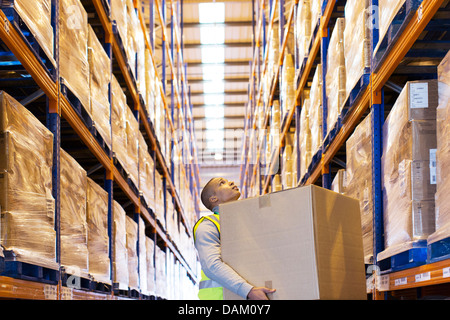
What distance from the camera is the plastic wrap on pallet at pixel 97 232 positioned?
4.61 metres

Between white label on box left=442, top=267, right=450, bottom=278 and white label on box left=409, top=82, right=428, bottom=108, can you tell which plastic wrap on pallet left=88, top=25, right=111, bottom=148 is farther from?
white label on box left=442, top=267, right=450, bottom=278

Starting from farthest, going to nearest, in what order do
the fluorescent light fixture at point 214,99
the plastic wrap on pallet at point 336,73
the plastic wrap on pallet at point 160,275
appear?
1. the fluorescent light fixture at point 214,99
2. the plastic wrap on pallet at point 160,275
3. the plastic wrap on pallet at point 336,73

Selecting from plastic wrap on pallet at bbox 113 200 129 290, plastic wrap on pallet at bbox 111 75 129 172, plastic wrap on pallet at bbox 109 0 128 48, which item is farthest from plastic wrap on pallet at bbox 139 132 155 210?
plastic wrap on pallet at bbox 109 0 128 48

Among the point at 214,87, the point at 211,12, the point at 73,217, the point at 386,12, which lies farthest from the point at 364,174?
the point at 214,87

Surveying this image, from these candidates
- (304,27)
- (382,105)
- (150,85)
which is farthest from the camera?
(150,85)

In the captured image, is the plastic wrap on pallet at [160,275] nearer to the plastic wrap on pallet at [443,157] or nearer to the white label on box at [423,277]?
the white label on box at [423,277]

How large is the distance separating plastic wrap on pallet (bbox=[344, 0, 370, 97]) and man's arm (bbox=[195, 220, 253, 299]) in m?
1.67

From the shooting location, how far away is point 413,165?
2781 millimetres

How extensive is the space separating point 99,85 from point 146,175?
2.83 metres

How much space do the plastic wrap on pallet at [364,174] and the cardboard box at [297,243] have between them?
39.2 inches

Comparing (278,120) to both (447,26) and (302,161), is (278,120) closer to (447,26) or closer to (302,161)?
(302,161)

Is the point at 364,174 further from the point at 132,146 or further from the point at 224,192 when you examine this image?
the point at 132,146

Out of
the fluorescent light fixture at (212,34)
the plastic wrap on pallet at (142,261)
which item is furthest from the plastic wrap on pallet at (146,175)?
the fluorescent light fixture at (212,34)

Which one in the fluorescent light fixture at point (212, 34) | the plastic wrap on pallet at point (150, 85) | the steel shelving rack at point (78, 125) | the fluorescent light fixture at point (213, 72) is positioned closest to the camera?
the steel shelving rack at point (78, 125)
